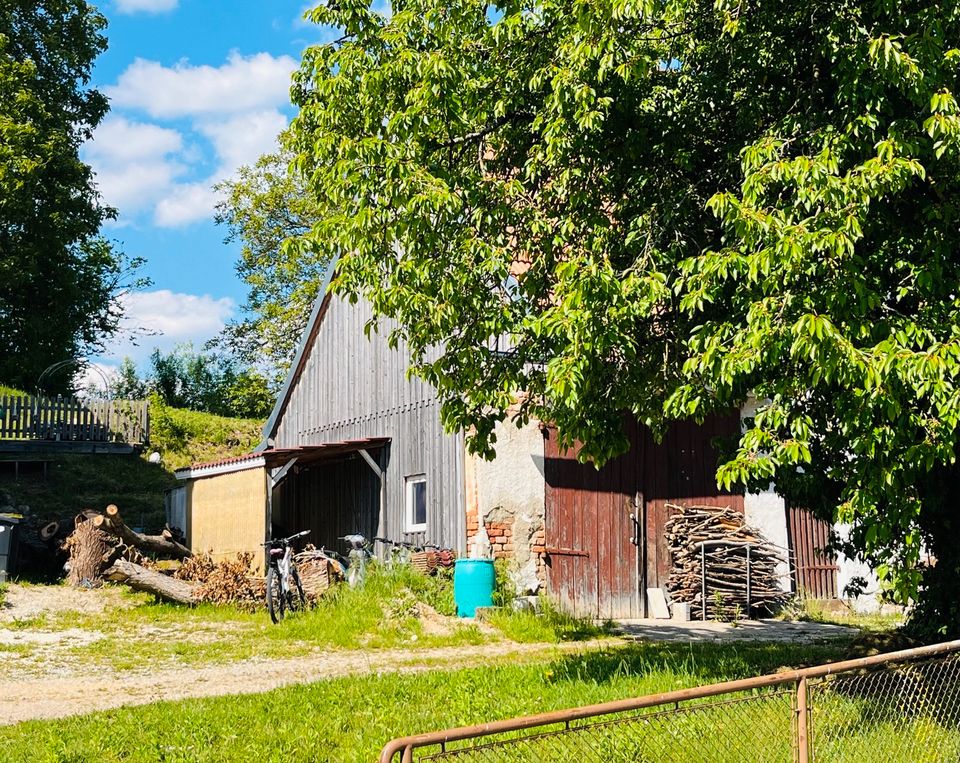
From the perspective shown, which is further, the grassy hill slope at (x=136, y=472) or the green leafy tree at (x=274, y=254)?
the green leafy tree at (x=274, y=254)

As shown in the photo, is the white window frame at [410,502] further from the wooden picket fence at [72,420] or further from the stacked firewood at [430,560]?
the wooden picket fence at [72,420]

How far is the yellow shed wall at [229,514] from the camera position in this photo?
17.4 meters

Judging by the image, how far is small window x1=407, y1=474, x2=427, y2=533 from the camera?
1667cm

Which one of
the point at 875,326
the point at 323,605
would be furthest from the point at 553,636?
the point at 875,326

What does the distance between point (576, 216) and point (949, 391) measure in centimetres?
369

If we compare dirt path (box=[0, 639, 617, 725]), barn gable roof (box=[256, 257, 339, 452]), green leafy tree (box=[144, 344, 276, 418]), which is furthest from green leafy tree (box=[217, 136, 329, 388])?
dirt path (box=[0, 639, 617, 725])

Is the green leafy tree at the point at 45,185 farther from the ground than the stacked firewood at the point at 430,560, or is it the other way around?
the green leafy tree at the point at 45,185

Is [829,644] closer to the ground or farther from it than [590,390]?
closer to the ground

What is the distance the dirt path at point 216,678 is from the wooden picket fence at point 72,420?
1735 cm

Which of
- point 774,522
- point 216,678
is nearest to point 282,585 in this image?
point 216,678

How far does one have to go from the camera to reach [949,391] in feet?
20.2

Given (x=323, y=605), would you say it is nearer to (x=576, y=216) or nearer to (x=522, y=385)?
(x=522, y=385)

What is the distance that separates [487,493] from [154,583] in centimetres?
544

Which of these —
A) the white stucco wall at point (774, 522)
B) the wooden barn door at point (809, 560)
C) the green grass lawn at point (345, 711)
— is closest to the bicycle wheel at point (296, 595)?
the green grass lawn at point (345, 711)
